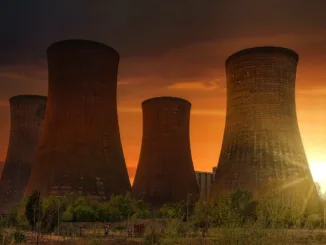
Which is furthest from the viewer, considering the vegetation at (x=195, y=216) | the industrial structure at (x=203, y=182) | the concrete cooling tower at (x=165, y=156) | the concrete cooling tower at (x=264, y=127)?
the industrial structure at (x=203, y=182)

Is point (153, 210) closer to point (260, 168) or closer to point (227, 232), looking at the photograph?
point (260, 168)

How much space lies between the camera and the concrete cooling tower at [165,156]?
31719 millimetres

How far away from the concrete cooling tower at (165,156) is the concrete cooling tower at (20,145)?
7.73m

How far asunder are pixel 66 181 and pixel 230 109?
9939mm

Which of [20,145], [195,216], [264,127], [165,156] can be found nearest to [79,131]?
[195,216]

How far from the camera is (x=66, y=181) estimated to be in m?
23.5

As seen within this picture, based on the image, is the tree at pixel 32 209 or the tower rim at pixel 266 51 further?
the tower rim at pixel 266 51

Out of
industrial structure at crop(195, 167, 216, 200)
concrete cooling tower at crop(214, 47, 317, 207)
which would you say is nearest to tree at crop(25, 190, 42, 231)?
concrete cooling tower at crop(214, 47, 317, 207)

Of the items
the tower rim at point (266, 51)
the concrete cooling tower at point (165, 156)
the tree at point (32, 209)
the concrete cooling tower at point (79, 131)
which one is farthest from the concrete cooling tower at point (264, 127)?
the tree at point (32, 209)

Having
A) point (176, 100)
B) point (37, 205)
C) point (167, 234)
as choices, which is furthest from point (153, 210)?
point (167, 234)

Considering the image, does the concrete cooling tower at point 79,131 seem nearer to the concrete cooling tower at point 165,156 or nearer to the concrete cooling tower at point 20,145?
the concrete cooling tower at point 165,156

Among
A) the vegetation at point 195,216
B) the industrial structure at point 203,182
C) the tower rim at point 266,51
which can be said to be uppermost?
the tower rim at point 266,51

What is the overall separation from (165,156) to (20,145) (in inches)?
411

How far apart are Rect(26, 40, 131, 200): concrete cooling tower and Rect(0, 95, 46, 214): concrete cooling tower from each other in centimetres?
913
